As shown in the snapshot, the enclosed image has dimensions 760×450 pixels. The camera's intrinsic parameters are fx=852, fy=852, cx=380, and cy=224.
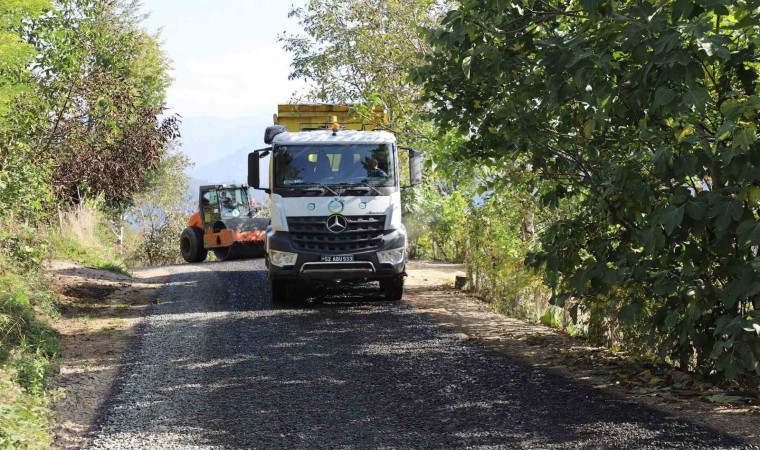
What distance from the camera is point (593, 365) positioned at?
862 centimetres

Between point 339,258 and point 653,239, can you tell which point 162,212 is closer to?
point 339,258

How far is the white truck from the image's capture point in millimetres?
12797

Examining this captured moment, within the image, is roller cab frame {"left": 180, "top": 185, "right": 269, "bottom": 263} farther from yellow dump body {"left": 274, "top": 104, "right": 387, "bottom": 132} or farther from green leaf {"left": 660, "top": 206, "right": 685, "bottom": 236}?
green leaf {"left": 660, "top": 206, "right": 685, "bottom": 236}

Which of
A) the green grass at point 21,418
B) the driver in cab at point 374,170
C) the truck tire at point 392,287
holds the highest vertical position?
the driver in cab at point 374,170

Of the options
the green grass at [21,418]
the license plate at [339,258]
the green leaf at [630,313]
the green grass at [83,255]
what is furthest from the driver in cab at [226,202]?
the green leaf at [630,313]

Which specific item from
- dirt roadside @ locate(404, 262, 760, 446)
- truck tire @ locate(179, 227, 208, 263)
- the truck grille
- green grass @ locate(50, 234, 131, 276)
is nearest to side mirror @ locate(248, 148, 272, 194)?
the truck grille

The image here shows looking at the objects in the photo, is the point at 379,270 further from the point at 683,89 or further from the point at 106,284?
the point at 683,89

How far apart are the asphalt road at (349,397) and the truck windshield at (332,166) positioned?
233cm

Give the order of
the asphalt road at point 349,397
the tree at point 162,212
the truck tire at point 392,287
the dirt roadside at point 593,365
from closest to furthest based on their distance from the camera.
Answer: the asphalt road at point 349,397 → the dirt roadside at point 593,365 → the truck tire at point 392,287 → the tree at point 162,212

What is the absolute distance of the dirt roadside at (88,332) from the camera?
6.98m

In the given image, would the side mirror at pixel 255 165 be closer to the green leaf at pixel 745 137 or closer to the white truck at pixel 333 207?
the white truck at pixel 333 207

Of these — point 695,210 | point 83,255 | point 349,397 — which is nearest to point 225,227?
point 83,255

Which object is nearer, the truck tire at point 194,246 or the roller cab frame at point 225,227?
the roller cab frame at point 225,227

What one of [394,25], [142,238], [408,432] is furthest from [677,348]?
[142,238]
